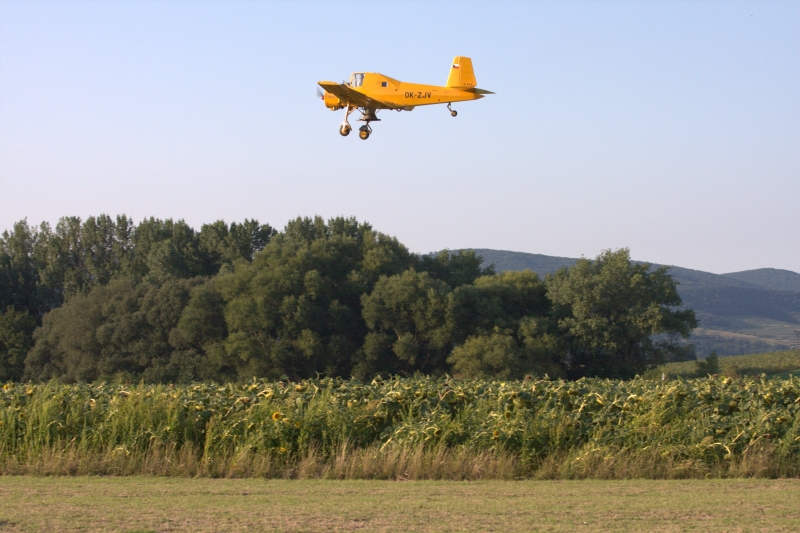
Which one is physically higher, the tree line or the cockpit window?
the cockpit window

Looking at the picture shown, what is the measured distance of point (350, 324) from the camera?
233 feet

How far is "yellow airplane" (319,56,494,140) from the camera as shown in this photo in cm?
2391

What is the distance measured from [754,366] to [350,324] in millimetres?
36263

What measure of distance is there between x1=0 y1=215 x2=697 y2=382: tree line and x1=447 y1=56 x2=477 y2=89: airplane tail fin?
39491mm

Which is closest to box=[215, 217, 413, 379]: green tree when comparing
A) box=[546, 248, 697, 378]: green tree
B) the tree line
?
the tree line

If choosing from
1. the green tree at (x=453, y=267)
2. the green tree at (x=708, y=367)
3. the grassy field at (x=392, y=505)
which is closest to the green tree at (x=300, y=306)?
the green tree at (x=453, y=267)

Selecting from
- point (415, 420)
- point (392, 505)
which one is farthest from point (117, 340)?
point (392, 505)

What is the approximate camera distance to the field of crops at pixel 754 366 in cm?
6751

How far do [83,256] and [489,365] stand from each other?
51.8 metres

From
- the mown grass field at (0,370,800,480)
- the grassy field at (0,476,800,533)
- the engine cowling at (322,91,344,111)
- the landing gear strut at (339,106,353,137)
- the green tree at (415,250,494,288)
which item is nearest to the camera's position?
the grassy field at (0,476,800,533)

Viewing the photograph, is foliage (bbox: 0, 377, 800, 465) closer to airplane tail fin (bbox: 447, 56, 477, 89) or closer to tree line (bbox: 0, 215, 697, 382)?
airplane tail fin (bbox: 447, 56, 477, 89)

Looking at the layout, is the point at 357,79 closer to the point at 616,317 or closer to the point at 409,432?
the point at 409,432

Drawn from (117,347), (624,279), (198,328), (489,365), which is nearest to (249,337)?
(198,328)

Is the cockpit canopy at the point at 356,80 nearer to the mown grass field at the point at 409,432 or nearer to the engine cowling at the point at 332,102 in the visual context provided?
the engine cowling at the point at 332,102
